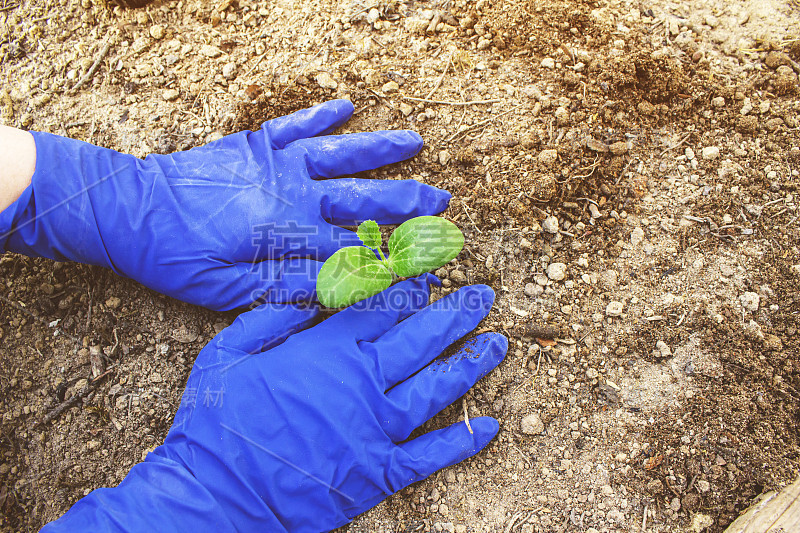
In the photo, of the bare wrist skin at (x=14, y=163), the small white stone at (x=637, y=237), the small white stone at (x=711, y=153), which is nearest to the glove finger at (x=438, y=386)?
the small white stone at (x=637, y=237)

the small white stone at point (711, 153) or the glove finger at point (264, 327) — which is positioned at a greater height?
the small white stone at point (711, 153)

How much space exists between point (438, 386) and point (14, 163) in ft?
6.61

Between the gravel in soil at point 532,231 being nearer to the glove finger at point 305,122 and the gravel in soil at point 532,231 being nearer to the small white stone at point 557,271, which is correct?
the small white stone at point 557,271

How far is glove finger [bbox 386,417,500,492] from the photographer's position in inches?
73.2

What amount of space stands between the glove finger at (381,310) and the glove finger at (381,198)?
0.33m

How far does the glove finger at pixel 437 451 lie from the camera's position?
186 cm

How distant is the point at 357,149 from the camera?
2.18 m

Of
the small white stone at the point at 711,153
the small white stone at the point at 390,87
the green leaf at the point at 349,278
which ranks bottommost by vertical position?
the green leaf at the point at 349,278

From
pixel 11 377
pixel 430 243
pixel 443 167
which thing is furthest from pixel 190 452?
pixel 443 167

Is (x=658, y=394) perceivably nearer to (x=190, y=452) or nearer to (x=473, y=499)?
(x=473, y=499)

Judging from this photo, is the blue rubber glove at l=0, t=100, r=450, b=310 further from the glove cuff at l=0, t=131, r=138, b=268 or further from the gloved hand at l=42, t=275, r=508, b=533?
the gloved hand at l=42, t=275, r=508, b=533

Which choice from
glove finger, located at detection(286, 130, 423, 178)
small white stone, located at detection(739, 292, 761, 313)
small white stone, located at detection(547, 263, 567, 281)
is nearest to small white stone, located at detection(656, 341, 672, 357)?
small white stone, located at detection(739, 292, 761, 313)

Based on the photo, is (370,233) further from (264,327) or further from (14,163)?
(14,163)

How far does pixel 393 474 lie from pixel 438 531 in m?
0.31
